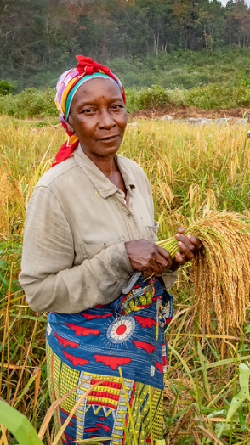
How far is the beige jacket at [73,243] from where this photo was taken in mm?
1112

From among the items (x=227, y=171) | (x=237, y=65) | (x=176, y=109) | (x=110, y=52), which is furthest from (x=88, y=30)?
(x=227, y=171)

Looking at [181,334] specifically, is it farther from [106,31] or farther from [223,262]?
[106,31]

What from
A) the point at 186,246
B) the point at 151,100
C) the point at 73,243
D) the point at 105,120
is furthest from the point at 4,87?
the point at 186,246

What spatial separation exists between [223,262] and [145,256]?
0.26 m

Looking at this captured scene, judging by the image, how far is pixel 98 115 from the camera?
1191mm

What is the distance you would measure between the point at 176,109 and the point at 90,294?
16.6 m

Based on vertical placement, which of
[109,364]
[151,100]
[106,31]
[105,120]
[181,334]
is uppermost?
[106,31]

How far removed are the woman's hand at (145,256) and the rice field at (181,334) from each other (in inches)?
13.6

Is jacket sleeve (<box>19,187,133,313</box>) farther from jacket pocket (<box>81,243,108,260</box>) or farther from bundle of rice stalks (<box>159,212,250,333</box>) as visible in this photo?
bundle of rice stalks (<box>159,212,250,333</box>)

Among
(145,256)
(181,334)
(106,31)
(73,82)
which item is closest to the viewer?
(145,256)

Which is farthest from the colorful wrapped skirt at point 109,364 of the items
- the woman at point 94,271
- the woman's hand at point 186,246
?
the woman's hand at point 186,246

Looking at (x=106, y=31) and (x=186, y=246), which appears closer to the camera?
(x=186, y=246)

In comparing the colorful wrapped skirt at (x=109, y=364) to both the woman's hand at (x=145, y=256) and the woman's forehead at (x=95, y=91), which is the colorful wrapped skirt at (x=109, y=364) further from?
the woman's forehead at (x=95, y=91)

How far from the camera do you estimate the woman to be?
1.12 meters
